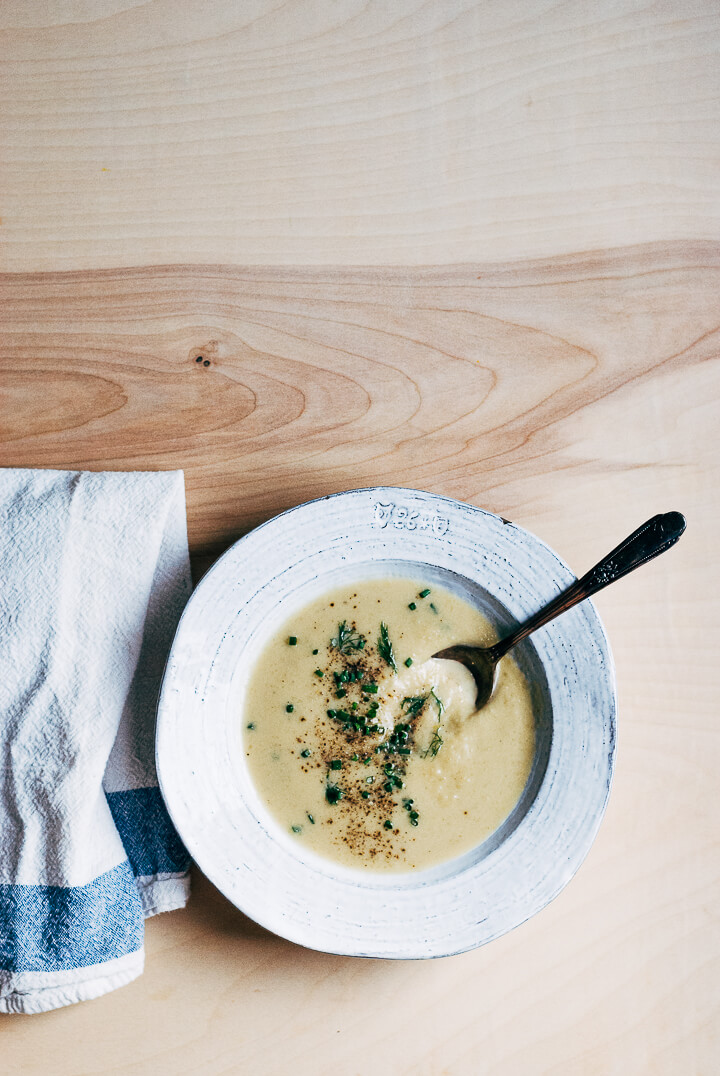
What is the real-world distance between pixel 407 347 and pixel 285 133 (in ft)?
1.14

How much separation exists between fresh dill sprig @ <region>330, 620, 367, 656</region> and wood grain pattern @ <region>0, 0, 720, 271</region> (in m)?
0.51

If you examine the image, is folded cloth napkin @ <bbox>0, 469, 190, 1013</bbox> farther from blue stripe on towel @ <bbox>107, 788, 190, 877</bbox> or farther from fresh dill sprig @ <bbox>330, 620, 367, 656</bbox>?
Result: fresh dill sprig @ <bbox>330, 620, 367, 656</bbox>

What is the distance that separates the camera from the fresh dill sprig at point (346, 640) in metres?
1.03

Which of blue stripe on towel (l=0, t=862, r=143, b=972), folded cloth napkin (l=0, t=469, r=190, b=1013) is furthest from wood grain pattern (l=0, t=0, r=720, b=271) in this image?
blue stripe on towel (l=0, t=862, r=143, b=972)

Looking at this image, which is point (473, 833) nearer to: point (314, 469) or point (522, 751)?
point (522, 751)

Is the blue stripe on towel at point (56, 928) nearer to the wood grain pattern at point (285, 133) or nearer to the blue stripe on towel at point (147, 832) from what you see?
the blue stripe on towel at point (147, 832)

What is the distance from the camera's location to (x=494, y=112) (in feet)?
3.70

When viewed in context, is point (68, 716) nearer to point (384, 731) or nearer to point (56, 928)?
point (56, 928)

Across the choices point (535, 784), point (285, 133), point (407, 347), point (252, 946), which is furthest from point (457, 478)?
point (252, 946)

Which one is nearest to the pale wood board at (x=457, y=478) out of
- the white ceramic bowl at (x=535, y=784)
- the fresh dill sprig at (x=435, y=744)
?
the white ceramic bowl at (x=535, y=784)

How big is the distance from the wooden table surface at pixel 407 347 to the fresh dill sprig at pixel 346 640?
200 millimetres

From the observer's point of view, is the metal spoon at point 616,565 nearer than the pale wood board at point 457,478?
Yes

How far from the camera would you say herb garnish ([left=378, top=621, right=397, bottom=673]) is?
1.02m

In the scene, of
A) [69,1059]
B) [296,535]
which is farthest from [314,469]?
[69,1059]
